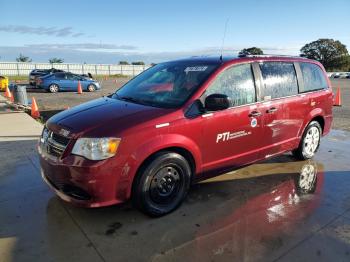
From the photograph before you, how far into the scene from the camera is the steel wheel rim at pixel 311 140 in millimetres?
6074

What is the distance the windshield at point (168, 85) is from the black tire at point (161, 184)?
69cm

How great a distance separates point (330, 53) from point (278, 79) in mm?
107340

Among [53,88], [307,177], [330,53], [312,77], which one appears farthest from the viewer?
[330,53]

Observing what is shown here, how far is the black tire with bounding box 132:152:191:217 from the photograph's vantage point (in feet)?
12.3

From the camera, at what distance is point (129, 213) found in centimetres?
408

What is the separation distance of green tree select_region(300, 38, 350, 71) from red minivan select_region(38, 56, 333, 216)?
3918 inches

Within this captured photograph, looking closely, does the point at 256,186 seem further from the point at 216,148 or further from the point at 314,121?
the point at 314,121

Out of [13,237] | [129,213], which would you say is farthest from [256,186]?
[13,237]

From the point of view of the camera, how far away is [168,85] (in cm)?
459

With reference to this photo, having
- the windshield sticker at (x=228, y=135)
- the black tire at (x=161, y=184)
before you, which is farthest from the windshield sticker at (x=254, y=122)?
the black tire at (x=161, y=184)

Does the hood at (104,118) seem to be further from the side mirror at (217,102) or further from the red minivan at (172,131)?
the side mirror at (217,102)

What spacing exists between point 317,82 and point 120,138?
164 inches

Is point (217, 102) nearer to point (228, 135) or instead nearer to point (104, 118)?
point (228, 135)

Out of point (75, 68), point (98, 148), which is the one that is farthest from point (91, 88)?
point (75, 68)
